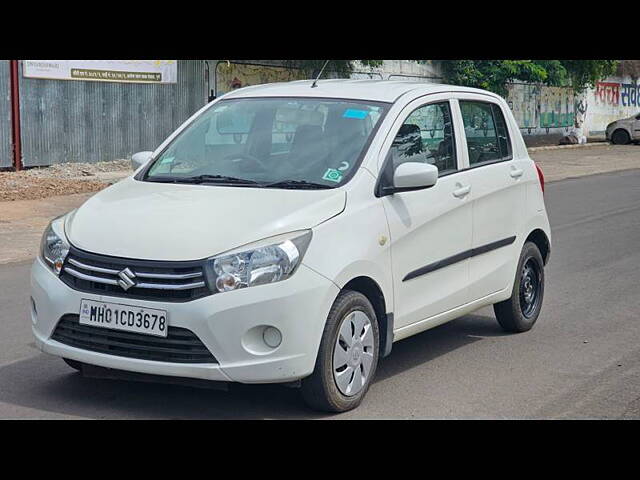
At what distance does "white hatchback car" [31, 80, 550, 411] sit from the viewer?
525 centimetres

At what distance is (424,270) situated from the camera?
644 centimetres

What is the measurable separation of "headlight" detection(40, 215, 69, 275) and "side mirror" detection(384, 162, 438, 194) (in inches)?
73.6

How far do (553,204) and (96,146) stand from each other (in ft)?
30.5

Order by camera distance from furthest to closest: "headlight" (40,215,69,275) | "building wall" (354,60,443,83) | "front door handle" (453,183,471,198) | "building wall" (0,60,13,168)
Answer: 1. "building wall" (354,60,443,83)
2. "building wall" (0,60,13,168)
3. "front door handle" (453,183,471,198)
4. "headlight" (40,215,69,275)

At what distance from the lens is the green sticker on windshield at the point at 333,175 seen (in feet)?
19.8

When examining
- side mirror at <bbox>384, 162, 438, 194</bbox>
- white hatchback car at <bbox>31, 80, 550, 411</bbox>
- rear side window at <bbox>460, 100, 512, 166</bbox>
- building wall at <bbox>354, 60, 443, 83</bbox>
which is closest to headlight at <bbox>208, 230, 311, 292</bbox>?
white hatchback car at <bbox>31, 80, 550, 411</bbox>

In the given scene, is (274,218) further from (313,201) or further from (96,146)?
(96,146)

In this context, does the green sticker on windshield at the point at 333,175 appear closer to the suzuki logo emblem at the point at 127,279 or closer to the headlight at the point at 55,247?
the suzuki logo emblem at the point at 127,279

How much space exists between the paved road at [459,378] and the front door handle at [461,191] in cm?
114

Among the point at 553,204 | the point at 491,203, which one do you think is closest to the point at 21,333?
the point at 491,203

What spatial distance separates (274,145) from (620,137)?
3493 cm

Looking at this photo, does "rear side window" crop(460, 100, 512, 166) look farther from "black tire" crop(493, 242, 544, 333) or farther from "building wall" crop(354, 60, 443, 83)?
"building wall" crop(354, 60, 443, 83)

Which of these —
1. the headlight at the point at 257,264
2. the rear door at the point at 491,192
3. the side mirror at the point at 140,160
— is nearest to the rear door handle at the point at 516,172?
the rear door at the point at 491,192

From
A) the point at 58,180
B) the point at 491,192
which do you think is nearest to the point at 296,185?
the point at 491,192
